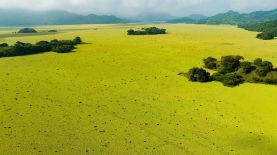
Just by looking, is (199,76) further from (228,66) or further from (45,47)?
(45,47)

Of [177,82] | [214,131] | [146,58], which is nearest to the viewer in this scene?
[214,131]

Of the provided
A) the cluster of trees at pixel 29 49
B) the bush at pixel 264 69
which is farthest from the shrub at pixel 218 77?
the cluster of trees at pixel 29 49

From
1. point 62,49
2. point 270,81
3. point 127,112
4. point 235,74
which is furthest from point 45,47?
point 270,81

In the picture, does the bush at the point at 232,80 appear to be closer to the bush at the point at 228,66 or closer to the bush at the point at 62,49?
the bush at the point at 228,66

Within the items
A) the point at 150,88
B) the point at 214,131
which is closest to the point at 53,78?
the point at 150,88

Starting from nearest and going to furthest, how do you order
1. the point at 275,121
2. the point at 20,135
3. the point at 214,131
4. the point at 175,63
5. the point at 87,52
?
1. the point at 20,135
2. the point at 214,131
3. the point at 275,121
4. the point at 175,63
5. the point at 87,52

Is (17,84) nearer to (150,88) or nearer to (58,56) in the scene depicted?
(150,88)
